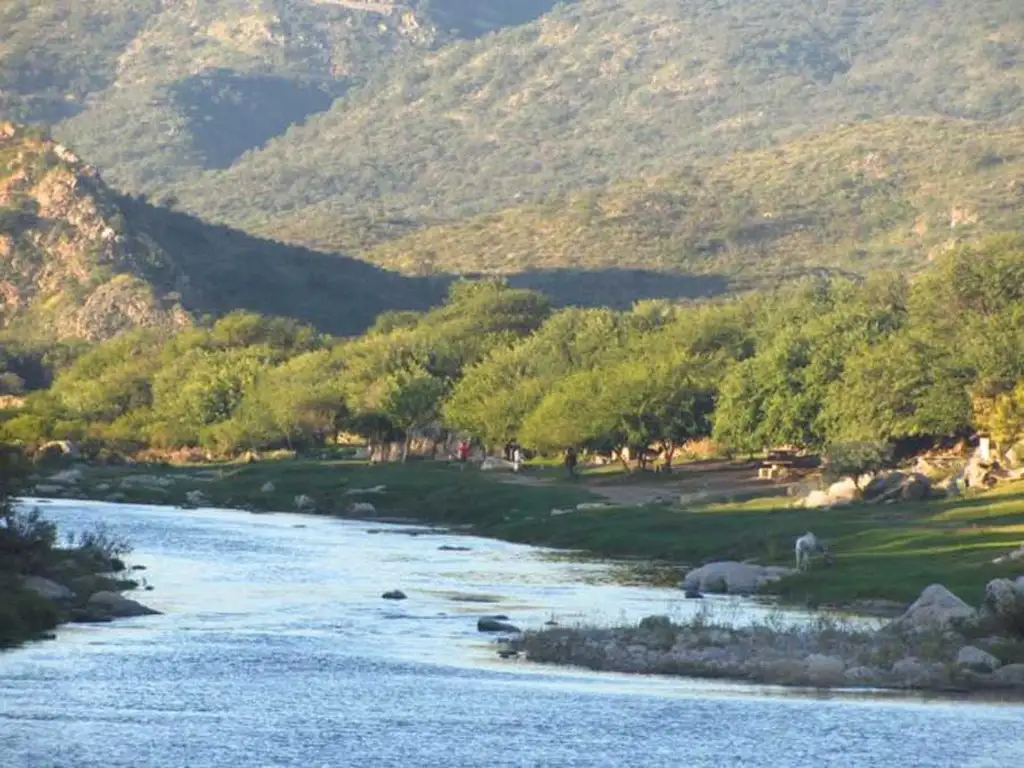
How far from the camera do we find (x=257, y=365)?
656ft

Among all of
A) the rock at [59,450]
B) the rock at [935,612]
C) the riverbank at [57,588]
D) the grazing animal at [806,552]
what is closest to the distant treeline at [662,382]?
the rock at [59,450]

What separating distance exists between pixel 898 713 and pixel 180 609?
24251 millimetres

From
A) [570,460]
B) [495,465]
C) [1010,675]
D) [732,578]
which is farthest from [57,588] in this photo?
[495,465]

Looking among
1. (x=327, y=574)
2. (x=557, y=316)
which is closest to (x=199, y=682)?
(x=327, y=574)

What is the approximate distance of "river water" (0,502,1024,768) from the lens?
1752 inches

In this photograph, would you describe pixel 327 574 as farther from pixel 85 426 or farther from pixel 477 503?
pixel 85 426

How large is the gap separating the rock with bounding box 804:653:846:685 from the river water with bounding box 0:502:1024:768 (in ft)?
5.87

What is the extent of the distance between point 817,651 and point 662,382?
73899 millimetres

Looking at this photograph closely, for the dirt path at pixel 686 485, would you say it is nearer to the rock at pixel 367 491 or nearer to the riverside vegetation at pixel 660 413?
the riverside vegetation at pixel 660 413

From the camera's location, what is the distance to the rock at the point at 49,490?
12753cm

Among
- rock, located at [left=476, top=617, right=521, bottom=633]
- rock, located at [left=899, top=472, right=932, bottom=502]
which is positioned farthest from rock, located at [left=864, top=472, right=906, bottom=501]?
rock, located at [left=476, top=617, right=521, bottom=633]

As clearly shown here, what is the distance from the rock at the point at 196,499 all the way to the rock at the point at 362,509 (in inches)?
354

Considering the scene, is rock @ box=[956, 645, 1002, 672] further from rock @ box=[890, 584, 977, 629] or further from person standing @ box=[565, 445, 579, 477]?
person standing @ box=[565, 445, 579, 477]

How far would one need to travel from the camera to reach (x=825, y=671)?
2172 inches
